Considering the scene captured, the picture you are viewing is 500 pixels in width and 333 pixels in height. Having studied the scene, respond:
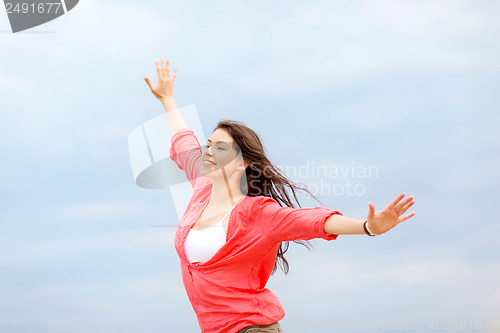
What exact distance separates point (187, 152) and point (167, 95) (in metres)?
0.62

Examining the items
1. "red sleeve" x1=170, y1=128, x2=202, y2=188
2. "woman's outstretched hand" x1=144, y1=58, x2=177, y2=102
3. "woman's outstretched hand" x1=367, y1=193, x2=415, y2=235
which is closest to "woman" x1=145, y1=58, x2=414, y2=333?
"woman's outstretched hand" x1=367, y1=193, x2=415, y2=235

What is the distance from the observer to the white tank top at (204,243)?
4.27 meters

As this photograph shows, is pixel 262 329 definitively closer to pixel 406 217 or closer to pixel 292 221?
pixel 292 221

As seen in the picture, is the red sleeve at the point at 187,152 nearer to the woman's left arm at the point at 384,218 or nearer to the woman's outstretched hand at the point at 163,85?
the woman's outstretched hand at the point at 163,85

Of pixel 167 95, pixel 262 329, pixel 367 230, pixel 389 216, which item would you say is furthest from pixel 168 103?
pixel 389 216

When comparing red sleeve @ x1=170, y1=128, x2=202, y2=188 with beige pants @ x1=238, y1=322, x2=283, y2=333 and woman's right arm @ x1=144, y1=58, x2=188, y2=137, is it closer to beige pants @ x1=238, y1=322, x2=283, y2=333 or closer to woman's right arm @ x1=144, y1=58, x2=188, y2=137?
woman's right arm @ x1=144, y1=58, x2=188, y2=137

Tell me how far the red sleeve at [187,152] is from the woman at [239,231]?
260mm

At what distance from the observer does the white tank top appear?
427 centimetres

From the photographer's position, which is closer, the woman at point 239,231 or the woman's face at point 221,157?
the woman at point 239,231

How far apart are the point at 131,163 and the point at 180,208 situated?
66 centimetres

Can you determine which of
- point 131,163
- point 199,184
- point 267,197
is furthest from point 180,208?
point 267,197

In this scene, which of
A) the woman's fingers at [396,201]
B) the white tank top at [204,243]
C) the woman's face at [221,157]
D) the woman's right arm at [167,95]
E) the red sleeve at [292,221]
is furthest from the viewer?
the woman's right arm at [167,95]

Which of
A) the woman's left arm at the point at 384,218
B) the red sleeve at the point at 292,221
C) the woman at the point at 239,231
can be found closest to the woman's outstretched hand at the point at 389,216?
the woman's left arm at the point at 384,218

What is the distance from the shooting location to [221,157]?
14.7 ft
